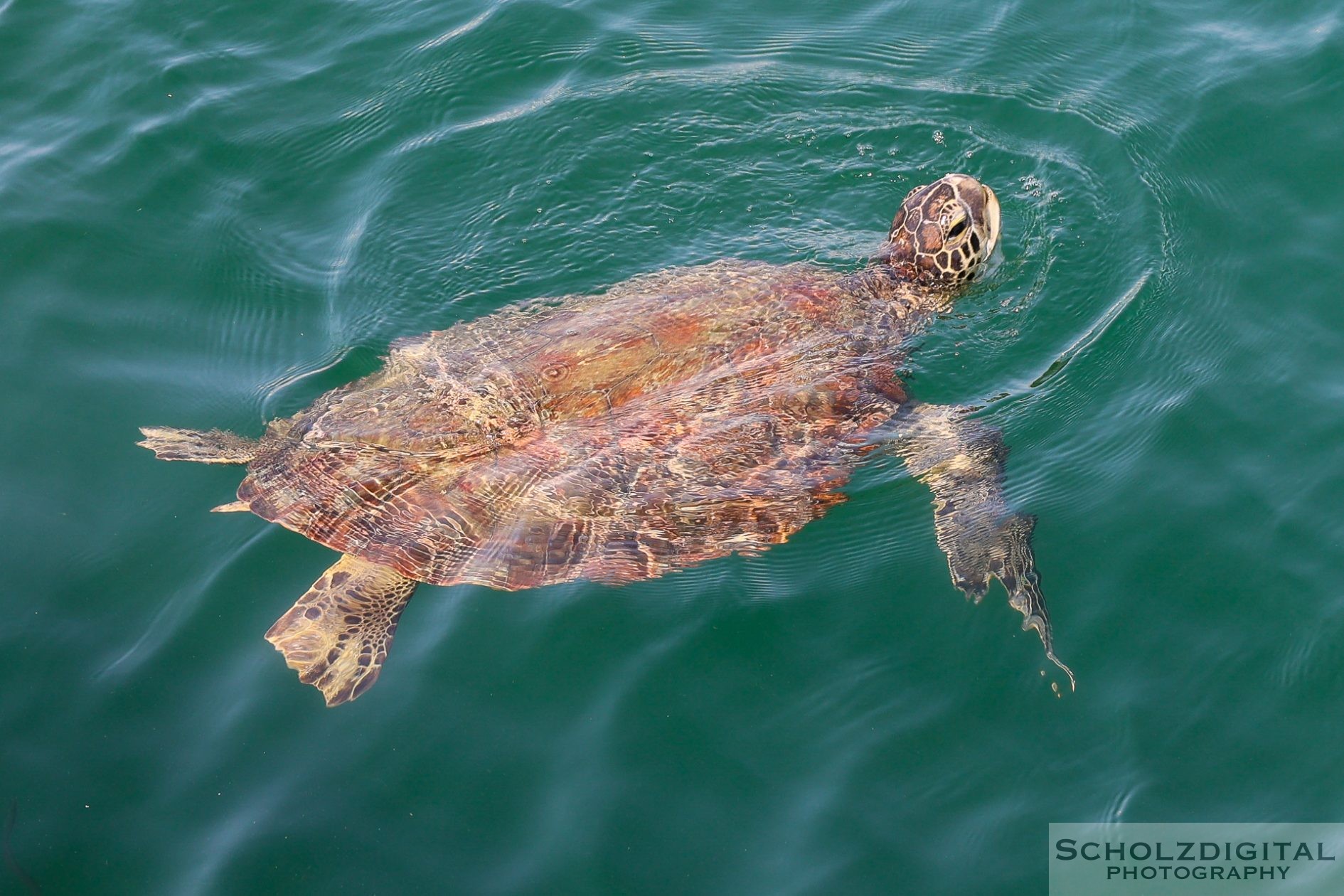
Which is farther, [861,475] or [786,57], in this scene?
[786,57]

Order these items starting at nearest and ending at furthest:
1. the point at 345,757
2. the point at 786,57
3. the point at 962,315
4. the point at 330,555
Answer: the point at 345,757
the point at 330,555
the point at 962,315
the point at 786,57

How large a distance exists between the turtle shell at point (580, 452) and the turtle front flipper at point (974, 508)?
0.85 ft

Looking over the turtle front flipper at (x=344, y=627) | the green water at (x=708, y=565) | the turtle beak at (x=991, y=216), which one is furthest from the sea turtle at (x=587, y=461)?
the turtle beak at (x=991, y=216)

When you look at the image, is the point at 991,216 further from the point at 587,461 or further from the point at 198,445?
the point at 198,445

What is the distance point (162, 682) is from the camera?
447cm

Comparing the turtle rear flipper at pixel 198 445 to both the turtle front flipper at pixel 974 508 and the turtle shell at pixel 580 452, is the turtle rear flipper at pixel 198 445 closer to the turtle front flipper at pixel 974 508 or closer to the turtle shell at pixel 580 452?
the turtle shell at pixel 580 452

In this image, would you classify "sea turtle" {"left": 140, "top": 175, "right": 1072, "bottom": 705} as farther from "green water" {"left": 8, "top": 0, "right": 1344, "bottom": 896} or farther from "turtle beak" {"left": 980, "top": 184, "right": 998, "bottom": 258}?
"turtle beak" {"left": 980, "top": 184, "right": 998, "bottom": 258}

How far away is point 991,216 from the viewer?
6098 mm

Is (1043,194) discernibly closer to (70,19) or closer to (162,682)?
(162,682)

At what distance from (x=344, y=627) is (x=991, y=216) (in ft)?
14.4

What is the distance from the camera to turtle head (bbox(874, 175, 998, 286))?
6.01 metres

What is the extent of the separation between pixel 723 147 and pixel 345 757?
4.67 metres

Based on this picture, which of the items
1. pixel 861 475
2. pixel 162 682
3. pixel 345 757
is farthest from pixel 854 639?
pixel 162 682

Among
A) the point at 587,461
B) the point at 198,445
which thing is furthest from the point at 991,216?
the point at 198,445
